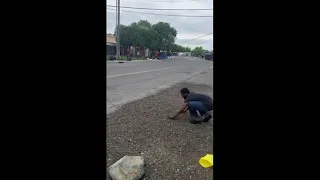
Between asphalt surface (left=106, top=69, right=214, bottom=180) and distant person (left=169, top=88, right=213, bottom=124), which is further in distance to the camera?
distant person (left=169, top=88, right=213, bottom=124)

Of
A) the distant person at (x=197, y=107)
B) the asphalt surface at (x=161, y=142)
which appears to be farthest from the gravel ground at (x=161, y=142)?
the distant person at (x=197, y=107)

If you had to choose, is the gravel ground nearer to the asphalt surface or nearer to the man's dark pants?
the asphalt surface

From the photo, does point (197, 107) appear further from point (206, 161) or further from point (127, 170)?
point (127, 170)

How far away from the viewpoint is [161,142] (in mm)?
4426

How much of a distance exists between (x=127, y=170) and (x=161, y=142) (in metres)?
1.20

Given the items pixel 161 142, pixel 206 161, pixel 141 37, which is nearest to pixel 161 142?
pixel 161 142

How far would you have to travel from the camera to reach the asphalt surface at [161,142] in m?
3.52

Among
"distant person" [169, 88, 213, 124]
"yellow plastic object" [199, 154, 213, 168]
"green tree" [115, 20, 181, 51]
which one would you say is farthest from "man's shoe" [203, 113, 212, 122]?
"green tree" [115, 20, 181, 51]

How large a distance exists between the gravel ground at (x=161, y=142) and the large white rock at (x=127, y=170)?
0.16 metres

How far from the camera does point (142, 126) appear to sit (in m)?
5.27

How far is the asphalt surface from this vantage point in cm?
352
